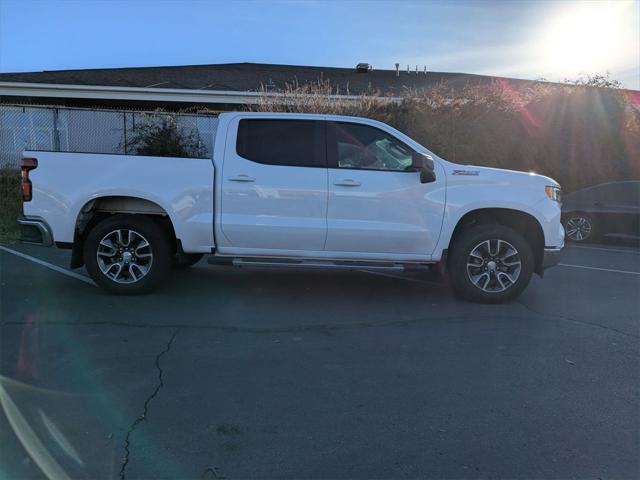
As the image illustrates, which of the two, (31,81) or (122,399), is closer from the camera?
(122,399)

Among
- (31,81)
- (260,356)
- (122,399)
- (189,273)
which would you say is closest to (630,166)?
(189,273)

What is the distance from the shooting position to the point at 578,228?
1196 cm

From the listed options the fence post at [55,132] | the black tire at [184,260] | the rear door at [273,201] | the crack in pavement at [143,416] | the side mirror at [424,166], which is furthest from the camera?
the fence post at [55,132]

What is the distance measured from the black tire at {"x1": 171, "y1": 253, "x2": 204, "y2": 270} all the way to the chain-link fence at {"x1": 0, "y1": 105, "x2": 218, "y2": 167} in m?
6.50

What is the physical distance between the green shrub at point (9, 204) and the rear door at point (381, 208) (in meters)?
7.27

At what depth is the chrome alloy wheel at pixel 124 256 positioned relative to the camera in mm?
6066

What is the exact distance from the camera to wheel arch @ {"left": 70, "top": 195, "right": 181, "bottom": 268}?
606 centimetres

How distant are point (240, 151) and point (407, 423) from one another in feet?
12.2

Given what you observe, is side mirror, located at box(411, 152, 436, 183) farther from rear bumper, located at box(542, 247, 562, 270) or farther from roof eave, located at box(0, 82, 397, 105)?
roof eave, located at box(0, 82, 397, 105)

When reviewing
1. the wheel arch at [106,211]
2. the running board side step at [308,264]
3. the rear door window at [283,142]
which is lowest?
the running board side step at [308,264]

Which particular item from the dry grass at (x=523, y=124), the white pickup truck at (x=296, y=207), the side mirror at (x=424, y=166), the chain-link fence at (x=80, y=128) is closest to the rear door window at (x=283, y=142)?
the white pickup truck at (x=296, y=207)

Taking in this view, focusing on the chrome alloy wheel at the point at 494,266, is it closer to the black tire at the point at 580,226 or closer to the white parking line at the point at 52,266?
the white parking line at the point at 52,266

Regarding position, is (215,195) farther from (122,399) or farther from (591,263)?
(591,263)

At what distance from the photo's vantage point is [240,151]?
19.9ft
